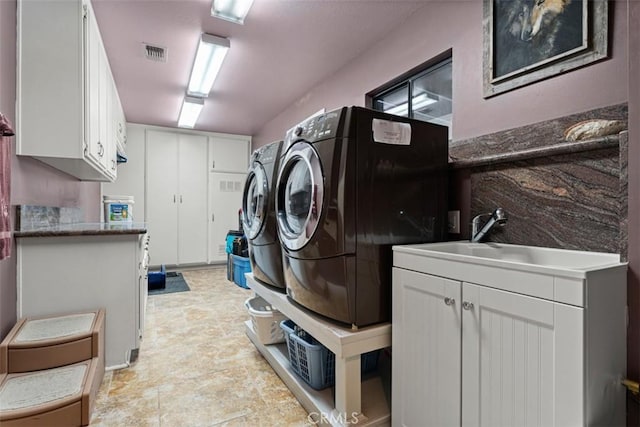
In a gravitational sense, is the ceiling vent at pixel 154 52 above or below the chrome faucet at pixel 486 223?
above

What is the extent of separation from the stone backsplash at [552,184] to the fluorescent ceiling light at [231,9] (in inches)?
72.3

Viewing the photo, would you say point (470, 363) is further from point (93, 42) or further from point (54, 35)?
point (93, 42)

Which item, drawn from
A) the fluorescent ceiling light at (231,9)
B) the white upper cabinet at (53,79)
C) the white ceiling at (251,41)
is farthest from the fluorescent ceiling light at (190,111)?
the white upper cabinet at (53,79)

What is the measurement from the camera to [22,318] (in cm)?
183

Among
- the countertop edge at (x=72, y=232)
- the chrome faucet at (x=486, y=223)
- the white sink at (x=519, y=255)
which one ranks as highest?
the chrome faucet at (x=486, y=223)

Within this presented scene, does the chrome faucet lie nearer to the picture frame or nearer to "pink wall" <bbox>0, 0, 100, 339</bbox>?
the picture frame

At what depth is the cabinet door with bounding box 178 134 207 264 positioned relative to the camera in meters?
Answer: 5.74

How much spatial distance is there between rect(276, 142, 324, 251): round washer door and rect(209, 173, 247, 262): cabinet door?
435 centimetres

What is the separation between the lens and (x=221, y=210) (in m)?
6.02

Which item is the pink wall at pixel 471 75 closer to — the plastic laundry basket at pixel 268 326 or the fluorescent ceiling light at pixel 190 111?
the plastic laundry basket at pixel 268 326

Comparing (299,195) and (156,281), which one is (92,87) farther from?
(156,281)

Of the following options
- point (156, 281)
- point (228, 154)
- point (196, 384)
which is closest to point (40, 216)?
point (196, 384)

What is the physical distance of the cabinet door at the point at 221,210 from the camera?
5.94 m

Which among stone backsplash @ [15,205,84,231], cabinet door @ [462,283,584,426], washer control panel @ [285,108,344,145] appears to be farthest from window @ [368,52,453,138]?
stone backsplash @ [15,205,84,231]
